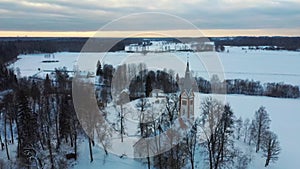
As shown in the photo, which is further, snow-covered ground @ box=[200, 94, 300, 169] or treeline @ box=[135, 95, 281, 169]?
snow-covered ground @ box=[200, 94, 300, 169]

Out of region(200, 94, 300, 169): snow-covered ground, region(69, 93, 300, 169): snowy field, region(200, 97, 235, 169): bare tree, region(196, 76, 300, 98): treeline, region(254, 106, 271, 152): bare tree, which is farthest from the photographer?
region(196, 76, 300, 98): treeline

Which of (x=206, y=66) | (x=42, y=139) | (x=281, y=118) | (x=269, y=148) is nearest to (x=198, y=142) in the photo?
(x=269, y=148)

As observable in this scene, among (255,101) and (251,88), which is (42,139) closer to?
(255,101)

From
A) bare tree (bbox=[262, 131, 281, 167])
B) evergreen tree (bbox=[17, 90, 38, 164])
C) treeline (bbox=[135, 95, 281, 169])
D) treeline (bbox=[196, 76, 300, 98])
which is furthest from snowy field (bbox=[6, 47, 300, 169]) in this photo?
treeline (bbox=[196, 76, 300, 98])

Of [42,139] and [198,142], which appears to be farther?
[42,139]

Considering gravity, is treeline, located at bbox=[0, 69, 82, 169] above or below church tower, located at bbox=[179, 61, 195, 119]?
below

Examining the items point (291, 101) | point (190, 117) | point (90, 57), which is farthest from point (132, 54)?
point (190, 117)

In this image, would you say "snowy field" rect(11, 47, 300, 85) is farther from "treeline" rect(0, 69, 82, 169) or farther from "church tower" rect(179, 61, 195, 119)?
"treeline" rect(0, 69, 82, 169)

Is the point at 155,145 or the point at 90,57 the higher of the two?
the point at 90,57

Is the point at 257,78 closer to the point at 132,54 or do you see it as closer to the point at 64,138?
the point at 132,54
